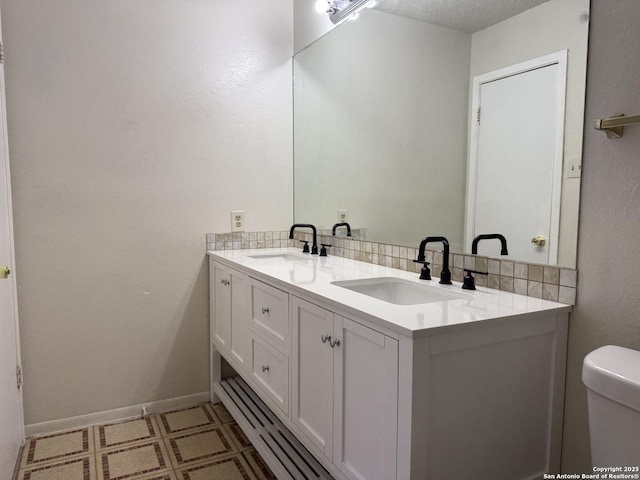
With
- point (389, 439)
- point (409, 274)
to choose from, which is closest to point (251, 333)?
point (409, 274)

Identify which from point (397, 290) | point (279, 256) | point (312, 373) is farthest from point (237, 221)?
point (312, 373)

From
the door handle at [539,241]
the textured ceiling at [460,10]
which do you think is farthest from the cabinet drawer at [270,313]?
the textured ceiling at [460,10]

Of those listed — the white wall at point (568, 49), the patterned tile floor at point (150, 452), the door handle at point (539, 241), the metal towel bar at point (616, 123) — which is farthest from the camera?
the patterned tile floor at point (150, 452)

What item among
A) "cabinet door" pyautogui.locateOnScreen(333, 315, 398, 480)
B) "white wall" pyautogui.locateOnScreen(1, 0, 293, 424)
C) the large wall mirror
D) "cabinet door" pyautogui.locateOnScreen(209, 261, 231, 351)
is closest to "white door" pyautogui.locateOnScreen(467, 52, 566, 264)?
the large wall mirror

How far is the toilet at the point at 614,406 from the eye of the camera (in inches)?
35.2

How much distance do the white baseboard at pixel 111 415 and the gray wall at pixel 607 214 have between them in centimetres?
183

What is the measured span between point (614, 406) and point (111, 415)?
219cm

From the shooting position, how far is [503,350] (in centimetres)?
121

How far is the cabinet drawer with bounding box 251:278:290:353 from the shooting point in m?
1.65

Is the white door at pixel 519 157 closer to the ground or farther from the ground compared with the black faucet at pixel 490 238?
farther from the ground

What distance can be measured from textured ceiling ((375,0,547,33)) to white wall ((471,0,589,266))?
57 millimetres

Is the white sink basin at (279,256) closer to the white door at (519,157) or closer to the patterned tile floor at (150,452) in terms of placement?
the patterned tile floor at (150,452)

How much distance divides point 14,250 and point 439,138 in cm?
187

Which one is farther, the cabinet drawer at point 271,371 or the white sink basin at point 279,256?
the white sink basin at point 279,256
